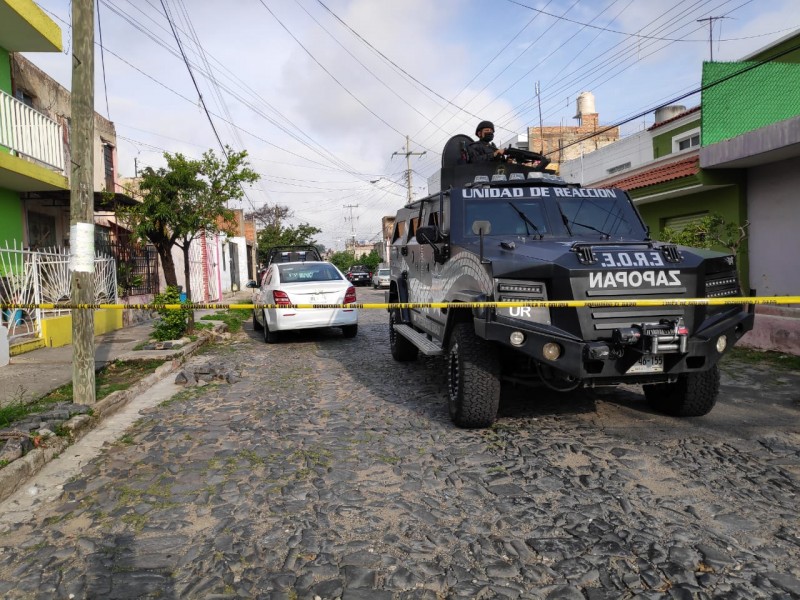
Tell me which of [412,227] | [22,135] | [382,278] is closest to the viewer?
[412,227]

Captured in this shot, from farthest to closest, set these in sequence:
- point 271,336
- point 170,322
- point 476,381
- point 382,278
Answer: point 382,278
point 271,336
point 170,322
point 476,381

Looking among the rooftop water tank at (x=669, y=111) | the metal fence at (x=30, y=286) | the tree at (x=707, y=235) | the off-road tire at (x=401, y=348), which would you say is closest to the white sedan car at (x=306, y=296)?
the off-road tire at (x=401, y=348)

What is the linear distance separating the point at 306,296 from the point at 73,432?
571cm

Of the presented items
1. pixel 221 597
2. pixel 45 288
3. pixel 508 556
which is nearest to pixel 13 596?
pixel 221 597

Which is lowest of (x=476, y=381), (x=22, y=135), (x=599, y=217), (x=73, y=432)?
(x=73, y=432)

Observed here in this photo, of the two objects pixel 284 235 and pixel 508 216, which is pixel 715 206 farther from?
pixel 284 235

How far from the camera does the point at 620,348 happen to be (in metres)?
4.29

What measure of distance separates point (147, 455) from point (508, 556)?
3.11m

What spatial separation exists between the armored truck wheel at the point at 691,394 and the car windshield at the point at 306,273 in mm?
7133

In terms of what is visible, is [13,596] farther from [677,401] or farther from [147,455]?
[677,401]

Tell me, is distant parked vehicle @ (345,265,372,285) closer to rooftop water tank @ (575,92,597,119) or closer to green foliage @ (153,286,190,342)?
rooftop water tank @ (575,92,597,119)

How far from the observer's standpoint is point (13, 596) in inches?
106

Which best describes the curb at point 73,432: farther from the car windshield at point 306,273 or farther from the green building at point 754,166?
the green building at point 754,166

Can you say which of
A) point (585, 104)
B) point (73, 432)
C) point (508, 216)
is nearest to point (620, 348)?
point (508, 216)
